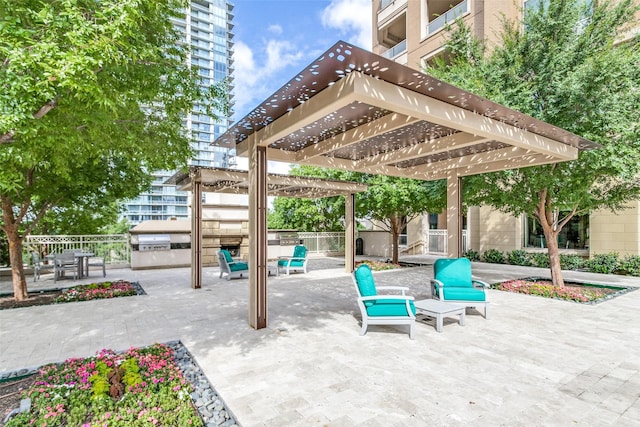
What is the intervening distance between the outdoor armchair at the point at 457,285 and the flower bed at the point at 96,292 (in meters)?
7.23

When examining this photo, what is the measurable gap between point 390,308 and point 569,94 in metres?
6.19

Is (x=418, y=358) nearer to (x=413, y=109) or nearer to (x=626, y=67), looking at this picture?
(x=413, y=109)

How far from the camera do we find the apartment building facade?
11820 mm

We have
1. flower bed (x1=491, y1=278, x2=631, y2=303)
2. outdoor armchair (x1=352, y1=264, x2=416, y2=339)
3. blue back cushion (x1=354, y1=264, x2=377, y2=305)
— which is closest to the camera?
outdoor armchair (x1=352, y1=264, x2=416, y2=339)

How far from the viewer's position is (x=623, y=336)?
489 cm

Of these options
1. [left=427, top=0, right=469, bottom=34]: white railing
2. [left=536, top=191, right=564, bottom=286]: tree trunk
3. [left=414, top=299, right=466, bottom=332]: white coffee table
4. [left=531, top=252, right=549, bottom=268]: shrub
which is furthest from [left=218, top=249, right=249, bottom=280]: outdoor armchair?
[left=427, top=0, right=469, bottom=34]: white railing

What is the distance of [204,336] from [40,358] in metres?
1.99

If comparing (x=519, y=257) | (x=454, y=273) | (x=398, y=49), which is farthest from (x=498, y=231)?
(x=398, y=49)

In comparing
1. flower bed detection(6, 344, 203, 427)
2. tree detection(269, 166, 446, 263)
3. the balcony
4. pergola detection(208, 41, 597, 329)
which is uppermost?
the balcony

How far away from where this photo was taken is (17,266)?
7387 millimetres

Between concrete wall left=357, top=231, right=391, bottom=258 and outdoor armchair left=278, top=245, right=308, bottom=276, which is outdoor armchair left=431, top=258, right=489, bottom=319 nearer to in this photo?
outdoor armchair left=278, top=245, right=308, bottom=276

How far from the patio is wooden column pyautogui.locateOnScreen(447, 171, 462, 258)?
156 cm

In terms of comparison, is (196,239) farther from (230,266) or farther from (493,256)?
(493,256)

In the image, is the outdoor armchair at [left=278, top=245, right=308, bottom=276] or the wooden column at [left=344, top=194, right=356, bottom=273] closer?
the outdoor armchair at [left=278, top=245, right=308, bottom=276]
